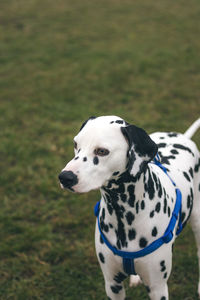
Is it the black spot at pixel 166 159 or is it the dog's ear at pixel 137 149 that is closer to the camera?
the dog's ear at pixel 137 149

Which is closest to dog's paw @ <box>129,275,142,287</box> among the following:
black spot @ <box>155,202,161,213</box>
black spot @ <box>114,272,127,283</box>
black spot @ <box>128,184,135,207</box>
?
black spot @ <box>114,272,127,283</box>

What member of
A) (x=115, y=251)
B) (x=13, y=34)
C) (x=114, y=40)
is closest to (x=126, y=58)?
(x=114, y=40)

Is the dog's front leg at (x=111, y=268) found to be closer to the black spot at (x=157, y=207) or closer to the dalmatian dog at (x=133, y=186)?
the dalmatian dog at (x=133, y=186)

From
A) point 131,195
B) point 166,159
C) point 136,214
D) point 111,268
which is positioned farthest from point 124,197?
point 166,159

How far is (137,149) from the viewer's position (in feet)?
6.82

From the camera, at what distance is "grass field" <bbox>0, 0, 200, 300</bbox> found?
146 inches

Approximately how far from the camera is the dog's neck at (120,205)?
7.22ft

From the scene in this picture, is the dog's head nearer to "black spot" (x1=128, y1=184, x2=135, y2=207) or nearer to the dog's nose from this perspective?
the dog's nose

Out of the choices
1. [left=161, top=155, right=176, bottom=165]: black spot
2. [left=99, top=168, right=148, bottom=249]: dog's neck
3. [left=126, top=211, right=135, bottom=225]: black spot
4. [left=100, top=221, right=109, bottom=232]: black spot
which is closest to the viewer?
[left=99, top=168, right=148, bottom=249]: dog's neck

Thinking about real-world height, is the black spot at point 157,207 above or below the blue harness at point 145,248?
above

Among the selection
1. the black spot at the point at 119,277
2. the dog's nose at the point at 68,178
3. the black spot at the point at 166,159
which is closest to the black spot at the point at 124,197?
the dog's nose at the point at 68,178

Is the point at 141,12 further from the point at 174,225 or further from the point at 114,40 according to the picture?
the point at 174,225

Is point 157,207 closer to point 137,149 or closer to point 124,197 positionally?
point 124,197

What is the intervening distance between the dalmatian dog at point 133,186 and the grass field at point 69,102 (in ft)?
3.33
